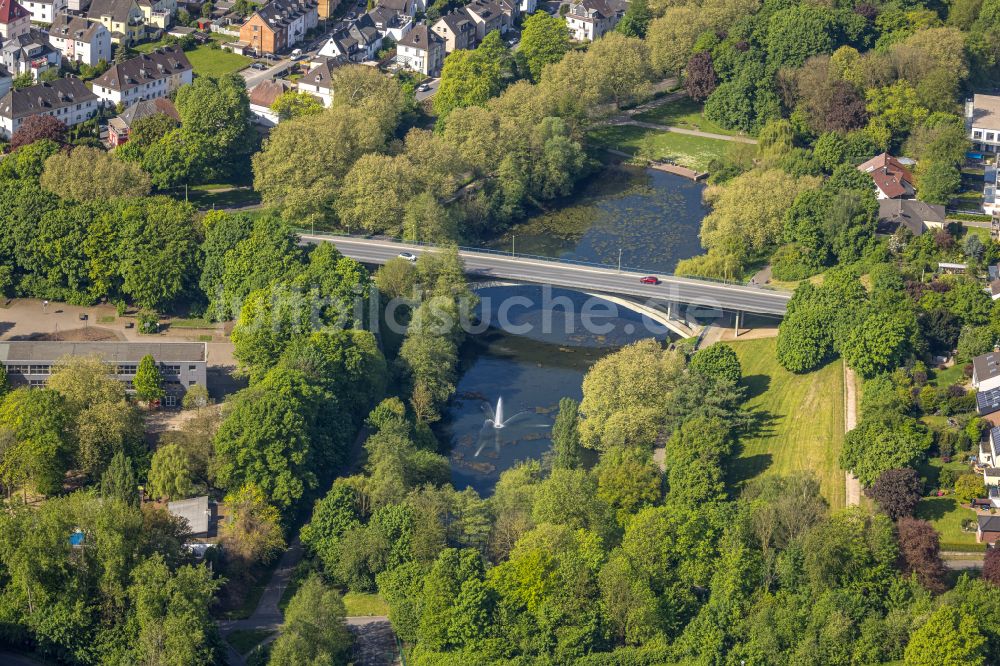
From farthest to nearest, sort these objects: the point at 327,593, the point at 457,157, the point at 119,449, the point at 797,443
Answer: the point at 457,157 → the point at 797,443 → the point at 119,449 → the point at 327,593

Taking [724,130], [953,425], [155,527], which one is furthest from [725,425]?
[724,130]

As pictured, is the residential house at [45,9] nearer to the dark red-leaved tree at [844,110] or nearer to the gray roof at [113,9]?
the gray roof at [113,9]

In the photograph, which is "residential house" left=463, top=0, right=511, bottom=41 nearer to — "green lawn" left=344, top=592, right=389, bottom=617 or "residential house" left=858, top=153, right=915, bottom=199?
"residential house" left=858, top=153, right=915, bottom=199

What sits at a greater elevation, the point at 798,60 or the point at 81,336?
the point at 798,60

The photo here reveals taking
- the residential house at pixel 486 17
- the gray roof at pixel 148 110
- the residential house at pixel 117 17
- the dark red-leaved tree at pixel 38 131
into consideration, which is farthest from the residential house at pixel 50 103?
the residential house at pixel 486 17

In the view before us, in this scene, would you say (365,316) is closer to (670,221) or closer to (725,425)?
(725,425)

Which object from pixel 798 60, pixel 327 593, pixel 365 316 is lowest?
pixel 327 593

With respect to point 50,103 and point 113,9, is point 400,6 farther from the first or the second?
point 50,103
